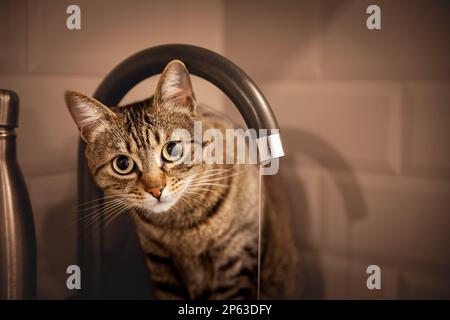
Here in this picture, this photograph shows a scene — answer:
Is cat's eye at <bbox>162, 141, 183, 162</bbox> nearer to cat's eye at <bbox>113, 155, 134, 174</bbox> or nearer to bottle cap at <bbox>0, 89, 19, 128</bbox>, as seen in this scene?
cat's eye at <bbox>113, 155, 134, 174</bbox>

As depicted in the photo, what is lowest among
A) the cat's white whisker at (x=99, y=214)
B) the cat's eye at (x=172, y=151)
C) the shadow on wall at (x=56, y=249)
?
the shadow on wall at (x=56, y=249)

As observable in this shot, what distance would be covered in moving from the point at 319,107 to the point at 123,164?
326 millimetres

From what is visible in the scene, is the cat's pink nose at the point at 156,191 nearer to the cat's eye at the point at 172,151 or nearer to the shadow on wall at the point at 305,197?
the cat's eye at the point at 172,151

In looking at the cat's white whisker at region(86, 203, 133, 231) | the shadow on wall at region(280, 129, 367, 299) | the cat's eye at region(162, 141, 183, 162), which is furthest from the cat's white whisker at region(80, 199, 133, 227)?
the shadow on wall at region(280, 129, 367, 299)

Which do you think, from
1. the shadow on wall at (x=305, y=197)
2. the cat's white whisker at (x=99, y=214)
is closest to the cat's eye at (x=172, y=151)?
the cat's white whisker at (x=99, y=214)

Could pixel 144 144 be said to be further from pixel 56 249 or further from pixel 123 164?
pixel 56 249

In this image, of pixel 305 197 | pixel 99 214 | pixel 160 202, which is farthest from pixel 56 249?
pixel 305 197

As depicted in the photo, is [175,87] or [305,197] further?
[305,197]

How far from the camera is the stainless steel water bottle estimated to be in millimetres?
463

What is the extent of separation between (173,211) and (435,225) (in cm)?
38

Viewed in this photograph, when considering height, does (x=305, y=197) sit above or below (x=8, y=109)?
below

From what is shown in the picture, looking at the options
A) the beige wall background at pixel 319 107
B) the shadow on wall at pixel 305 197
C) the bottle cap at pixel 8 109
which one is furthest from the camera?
the shadow on wall at pixel 305 197

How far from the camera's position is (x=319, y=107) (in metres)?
0.68

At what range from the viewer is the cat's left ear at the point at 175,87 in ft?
1.58
